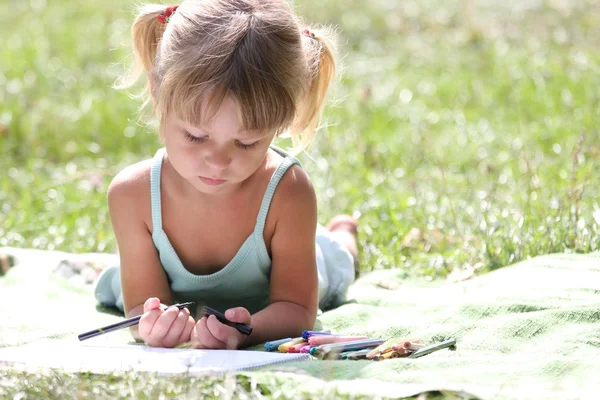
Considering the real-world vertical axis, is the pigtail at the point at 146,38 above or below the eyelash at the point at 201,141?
above

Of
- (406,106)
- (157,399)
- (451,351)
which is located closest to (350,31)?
(406,106)

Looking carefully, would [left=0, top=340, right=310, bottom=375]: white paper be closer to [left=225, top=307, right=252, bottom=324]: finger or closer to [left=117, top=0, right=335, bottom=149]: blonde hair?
[left=225, top=307, right=252, bottom=324]: finger

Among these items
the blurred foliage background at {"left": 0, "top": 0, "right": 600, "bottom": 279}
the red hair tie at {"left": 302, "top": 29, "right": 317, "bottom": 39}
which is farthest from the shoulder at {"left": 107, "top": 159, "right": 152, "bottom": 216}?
the blurred foliage background at {"left": 0, "top": 0, "right": 600, "bottom": 279}

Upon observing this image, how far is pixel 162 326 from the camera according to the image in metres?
2.96

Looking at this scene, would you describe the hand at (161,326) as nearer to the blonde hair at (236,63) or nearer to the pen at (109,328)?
the pen at (109,328)

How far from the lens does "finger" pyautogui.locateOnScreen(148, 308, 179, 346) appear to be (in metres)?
2.96

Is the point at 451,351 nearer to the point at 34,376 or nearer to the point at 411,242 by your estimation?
the point at 34,376

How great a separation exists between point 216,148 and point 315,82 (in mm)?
593

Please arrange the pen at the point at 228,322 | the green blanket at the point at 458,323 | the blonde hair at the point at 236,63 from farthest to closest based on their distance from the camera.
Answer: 1. the pen at the point at 228,322
2. the blonde hair at the point at 236,63
3. the green blanket at the point at 458,323

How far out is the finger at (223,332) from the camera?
297 centimetres

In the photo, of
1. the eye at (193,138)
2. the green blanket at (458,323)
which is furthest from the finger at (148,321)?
the eye at (193,138)

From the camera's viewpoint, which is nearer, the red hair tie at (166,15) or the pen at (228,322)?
the pen at (228,322)

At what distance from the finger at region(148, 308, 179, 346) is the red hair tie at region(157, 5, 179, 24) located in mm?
986

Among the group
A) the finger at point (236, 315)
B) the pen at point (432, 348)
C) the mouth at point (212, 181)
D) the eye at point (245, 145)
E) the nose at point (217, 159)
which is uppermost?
the eye at point (245, 145)
